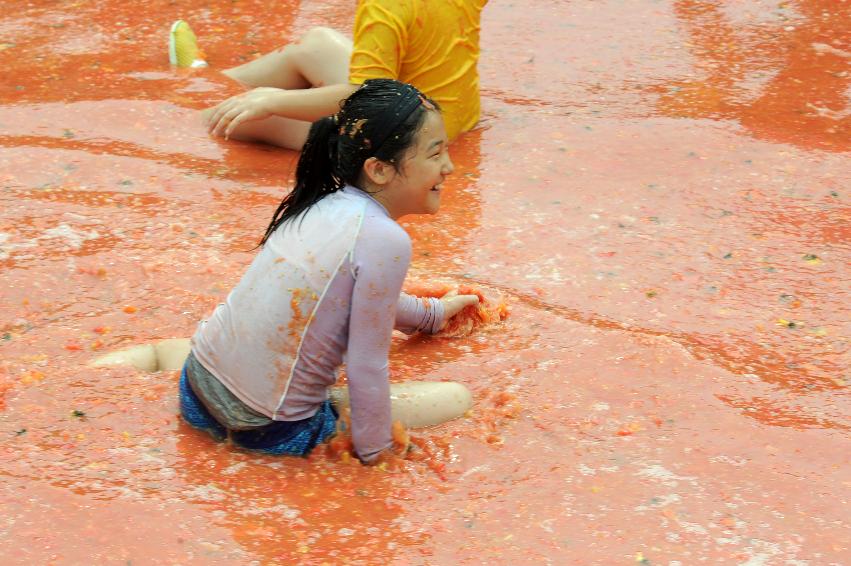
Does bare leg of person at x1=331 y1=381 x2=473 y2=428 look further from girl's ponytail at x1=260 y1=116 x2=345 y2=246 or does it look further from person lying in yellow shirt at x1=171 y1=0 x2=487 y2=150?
person lying in yellow shirt at x1=171 y1=0 x2=487 y2=150

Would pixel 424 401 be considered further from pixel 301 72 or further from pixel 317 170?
pixel 301 72

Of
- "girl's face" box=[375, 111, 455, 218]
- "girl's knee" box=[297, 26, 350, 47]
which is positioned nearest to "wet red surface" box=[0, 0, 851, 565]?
"girl's knee" box=[297, 26, 350, 47]

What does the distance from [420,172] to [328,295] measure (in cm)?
39

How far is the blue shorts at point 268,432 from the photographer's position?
278 cm

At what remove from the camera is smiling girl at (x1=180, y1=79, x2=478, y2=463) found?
2654mm

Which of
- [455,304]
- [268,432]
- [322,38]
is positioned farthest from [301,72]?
[268,432]

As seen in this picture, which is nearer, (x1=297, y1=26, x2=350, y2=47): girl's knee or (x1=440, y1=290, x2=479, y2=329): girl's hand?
(x1=440, y1=290, x2=479, y2=329): girl's hand

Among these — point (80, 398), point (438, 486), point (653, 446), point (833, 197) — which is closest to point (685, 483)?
point (653, 446)

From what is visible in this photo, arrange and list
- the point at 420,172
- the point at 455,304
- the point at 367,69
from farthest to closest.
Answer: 1. the point at 367,69
2. the point at 455,304
3. the point at 420,172

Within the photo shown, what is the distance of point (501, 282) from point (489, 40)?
2529mm

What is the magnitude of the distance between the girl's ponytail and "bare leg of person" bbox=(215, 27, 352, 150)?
1963mm

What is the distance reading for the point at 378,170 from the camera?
2.73 meters

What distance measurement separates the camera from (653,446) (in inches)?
113

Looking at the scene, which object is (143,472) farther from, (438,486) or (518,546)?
A: (518,546)
